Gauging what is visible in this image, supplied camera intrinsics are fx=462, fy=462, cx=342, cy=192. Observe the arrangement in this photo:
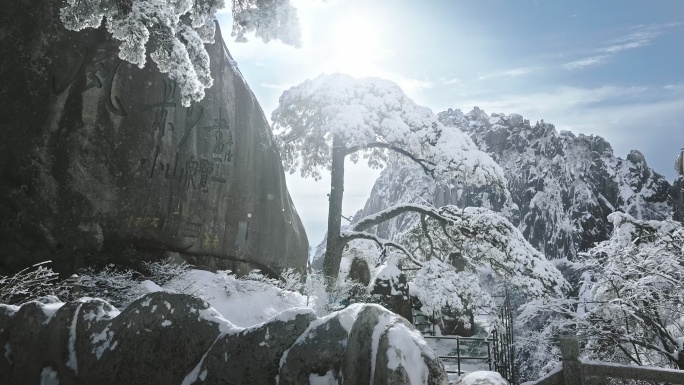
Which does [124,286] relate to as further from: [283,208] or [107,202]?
[283,208]

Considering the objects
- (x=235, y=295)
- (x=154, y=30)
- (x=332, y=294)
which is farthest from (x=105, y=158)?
(x=332, y=294)

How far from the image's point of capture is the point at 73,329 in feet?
13.8

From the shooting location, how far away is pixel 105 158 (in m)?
9.14

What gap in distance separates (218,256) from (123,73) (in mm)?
4633

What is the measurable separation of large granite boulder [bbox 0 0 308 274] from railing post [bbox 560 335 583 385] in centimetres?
791

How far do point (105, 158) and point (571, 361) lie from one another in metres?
8.70

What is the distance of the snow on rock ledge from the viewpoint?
318 centimetres

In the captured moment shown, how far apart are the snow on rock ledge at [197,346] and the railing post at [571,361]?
10.5ft

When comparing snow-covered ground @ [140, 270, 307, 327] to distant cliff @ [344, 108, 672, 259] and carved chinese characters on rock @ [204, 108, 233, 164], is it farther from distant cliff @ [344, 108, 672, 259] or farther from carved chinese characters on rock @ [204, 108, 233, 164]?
distant cliff @ [344, 108, 672, 259]

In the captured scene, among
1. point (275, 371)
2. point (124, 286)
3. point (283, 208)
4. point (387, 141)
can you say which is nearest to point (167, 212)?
point (124, 286)

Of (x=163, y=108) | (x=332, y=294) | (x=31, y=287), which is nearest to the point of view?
(x=31, y=287)

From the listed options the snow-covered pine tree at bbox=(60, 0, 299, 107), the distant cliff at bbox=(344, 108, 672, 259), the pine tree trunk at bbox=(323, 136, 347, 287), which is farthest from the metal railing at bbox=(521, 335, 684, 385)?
the distant cliff at bbox=(344, 108, 672, 259)

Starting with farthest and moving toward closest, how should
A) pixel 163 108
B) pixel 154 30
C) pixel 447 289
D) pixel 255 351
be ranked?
1. pixel 447 289
2. pixel 163 108
3. pixel 154 30
4. pixel 255 351

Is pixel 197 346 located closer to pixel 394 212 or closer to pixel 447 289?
pixel 447 289
